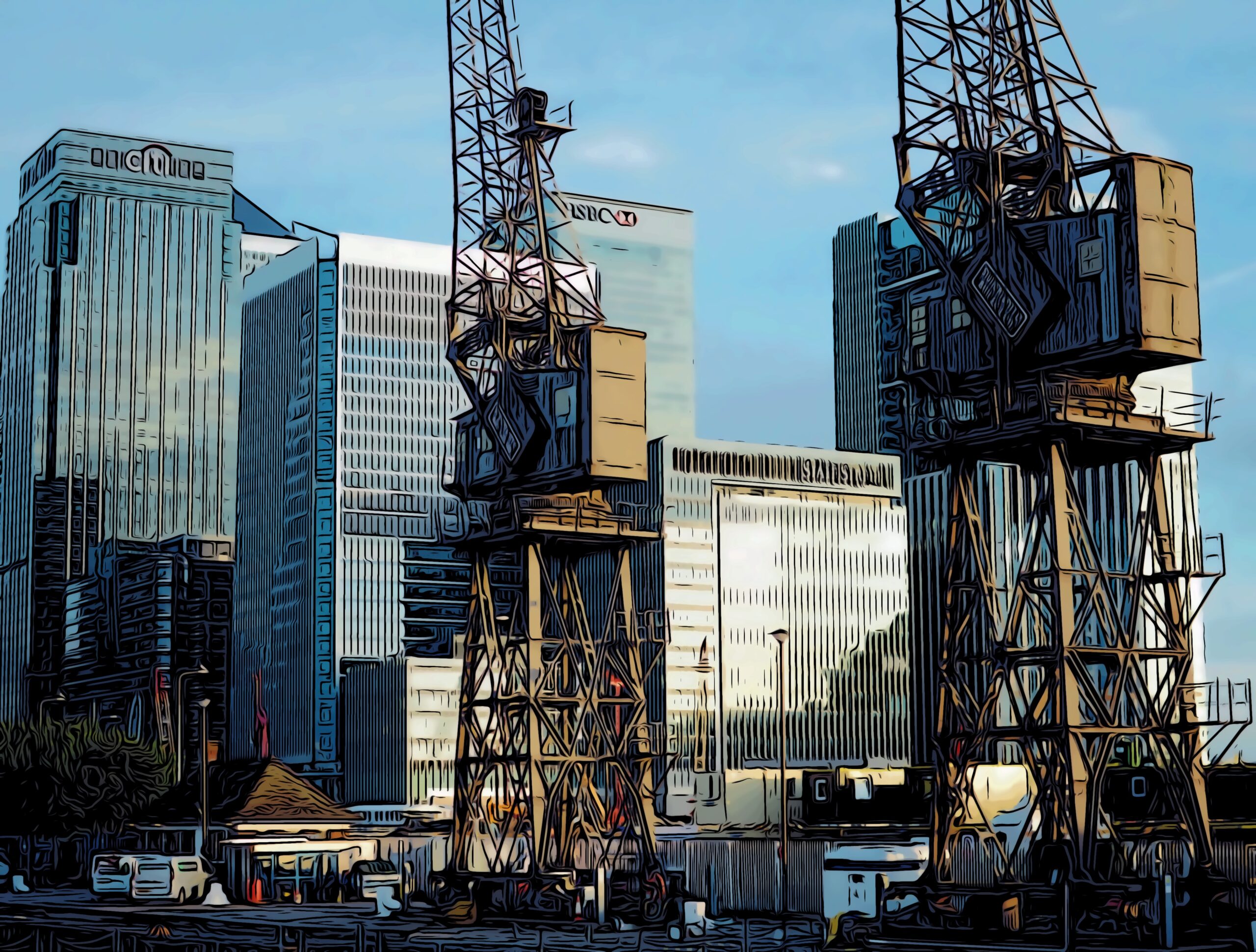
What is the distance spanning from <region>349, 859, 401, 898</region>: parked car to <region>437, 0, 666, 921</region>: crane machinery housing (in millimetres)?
5064

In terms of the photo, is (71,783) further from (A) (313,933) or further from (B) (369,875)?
(A) (313,933)

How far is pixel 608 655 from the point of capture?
99062 mm

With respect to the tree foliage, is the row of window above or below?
above

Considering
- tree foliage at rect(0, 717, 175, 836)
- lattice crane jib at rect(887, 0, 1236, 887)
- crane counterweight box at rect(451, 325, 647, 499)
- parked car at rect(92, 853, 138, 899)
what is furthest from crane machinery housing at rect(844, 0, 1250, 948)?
tree foliage at rect(0, 717, 175, 836)

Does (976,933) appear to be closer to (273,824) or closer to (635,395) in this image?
(635,395)

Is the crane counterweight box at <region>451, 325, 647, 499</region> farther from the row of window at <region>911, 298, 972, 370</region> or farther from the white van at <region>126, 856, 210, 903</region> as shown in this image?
the white van at <region>126, 856, 210, 903</region>

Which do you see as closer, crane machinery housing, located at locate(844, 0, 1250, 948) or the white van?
crane machinery housing, located at locate(844, 0, 1250, 948)

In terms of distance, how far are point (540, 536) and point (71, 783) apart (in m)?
70.3

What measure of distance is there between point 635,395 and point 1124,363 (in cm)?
2712

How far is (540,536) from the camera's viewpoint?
9281cm

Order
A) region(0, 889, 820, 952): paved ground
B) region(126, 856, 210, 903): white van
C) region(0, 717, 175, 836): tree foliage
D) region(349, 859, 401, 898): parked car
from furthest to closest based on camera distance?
1. region(0, 717, 175, 836): tree foliage
2. region(126, 856, 210, 903): white van
3. region(349, 859, 401, 898): parked car
4. region(0, 889, 820, 952): paved ground

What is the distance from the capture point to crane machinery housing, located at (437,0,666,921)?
9088 centimetres

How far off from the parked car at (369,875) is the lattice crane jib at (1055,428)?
36673 millimetres

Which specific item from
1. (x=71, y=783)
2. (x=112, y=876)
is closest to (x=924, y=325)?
(x=112, y=876)
